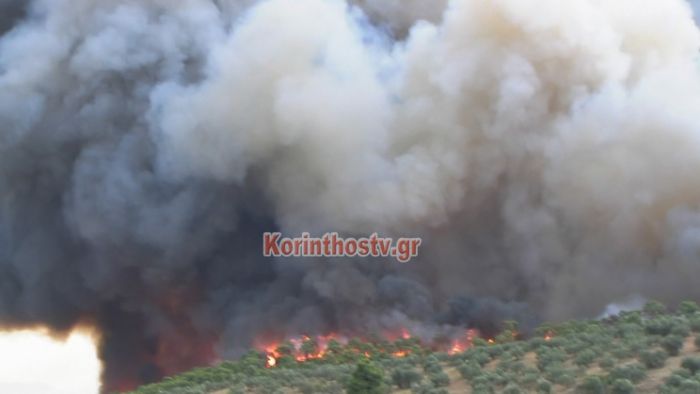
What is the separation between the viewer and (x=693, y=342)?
24453mm

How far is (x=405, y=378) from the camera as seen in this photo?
2480 centimetres

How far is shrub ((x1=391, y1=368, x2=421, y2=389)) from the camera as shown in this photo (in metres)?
24.7

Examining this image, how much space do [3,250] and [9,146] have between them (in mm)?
4004

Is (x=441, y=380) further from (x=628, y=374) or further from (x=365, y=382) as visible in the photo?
(x=628, y=374)

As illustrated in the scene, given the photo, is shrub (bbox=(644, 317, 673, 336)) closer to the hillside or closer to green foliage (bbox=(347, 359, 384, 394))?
the hillside

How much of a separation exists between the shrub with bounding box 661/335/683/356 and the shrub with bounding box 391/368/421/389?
552 cm

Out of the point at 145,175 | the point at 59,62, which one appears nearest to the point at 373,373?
the point at 145,175

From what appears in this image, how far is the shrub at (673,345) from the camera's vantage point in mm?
23625

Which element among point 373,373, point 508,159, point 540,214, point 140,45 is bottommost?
point 373,373

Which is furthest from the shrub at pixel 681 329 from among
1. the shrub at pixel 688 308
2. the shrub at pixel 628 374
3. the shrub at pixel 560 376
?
the shrub at pixel 688 308

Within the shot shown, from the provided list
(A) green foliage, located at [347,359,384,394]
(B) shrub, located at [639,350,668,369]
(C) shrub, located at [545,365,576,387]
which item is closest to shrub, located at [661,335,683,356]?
(B) shrub, located at [639,350,668,369]

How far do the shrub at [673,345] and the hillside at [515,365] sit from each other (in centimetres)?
3

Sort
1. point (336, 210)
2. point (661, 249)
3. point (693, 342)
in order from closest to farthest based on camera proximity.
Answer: point (693, 342) → point (661, 249) → point (336, 210)

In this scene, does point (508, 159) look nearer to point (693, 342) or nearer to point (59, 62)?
point (693, 342)
